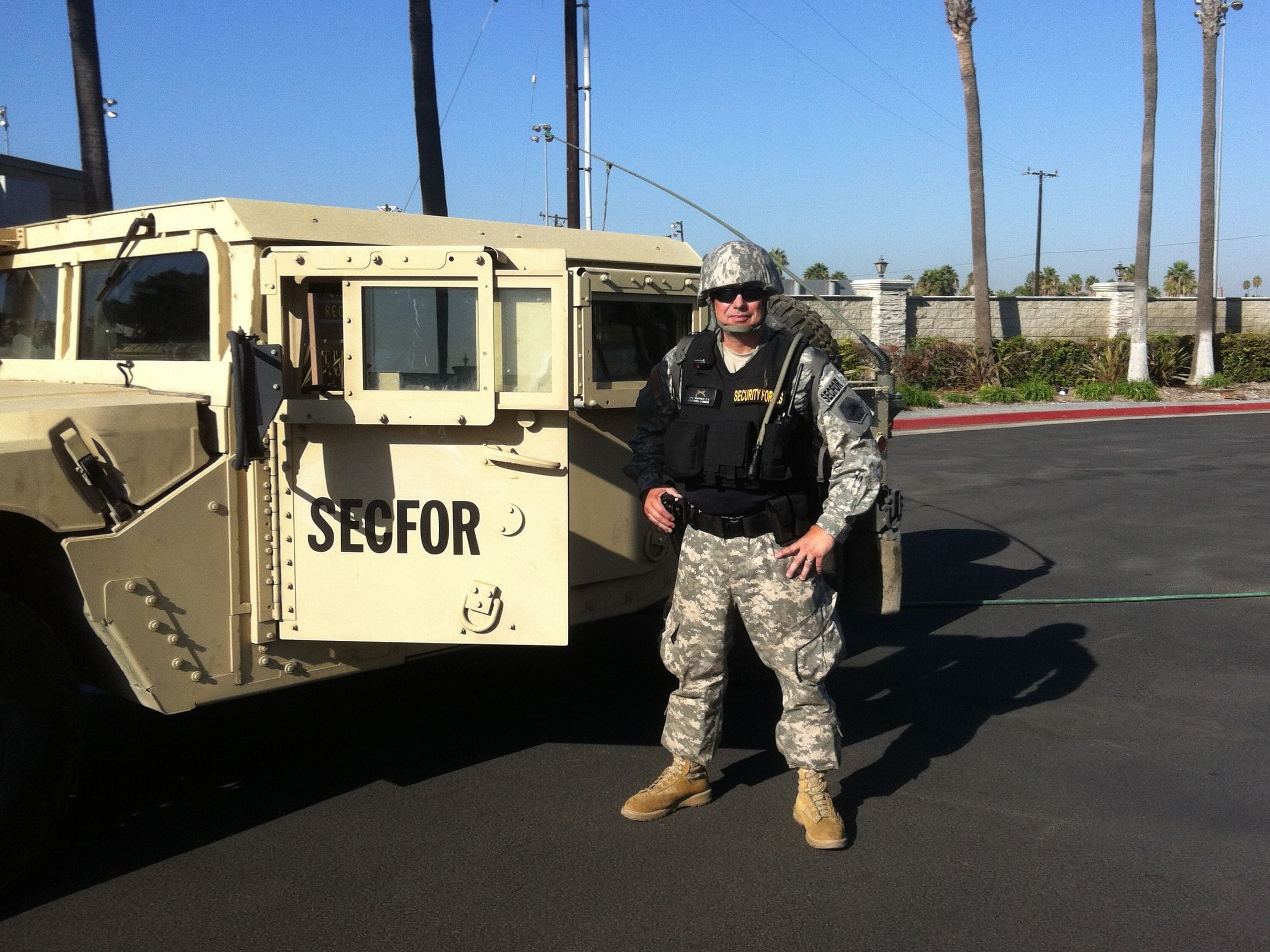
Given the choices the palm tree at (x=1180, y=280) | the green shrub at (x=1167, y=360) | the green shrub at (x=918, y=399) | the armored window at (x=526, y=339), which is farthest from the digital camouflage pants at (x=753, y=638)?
the palm tree at (x=1180, y=280)

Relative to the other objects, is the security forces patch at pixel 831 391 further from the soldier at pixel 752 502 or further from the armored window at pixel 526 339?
the armored window at pixel 526 339

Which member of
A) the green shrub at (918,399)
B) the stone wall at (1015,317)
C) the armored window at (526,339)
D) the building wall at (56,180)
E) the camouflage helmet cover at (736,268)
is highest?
the building wall at (56,180)

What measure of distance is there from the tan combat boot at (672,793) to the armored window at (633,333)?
1298 mm

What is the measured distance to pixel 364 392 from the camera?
139 inches

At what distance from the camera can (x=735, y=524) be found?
3613mm

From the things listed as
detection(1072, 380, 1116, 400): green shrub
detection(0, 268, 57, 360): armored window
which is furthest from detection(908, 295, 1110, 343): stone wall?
detection(0, 268, 57, 360): armored window

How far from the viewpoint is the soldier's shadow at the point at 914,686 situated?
14.0 feet

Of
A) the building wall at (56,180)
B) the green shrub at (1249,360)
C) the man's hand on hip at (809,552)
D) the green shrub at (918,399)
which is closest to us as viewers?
the man's hand on hip at (809,552)

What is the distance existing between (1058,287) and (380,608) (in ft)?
159

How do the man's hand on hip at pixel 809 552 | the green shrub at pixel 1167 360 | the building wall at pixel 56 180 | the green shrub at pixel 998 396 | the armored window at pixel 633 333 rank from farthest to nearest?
the green shrub at pixel 1167 360, the green shrub at pixel 998 396, the building wall at pixel 56 180, the armored window at pixel 633 333, the man's hand on hip at pixel 809 552

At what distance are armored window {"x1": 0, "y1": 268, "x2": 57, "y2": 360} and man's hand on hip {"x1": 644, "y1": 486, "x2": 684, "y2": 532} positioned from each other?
224cm

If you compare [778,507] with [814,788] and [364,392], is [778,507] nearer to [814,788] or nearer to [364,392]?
[814,788]

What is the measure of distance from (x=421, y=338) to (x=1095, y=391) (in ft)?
69.5

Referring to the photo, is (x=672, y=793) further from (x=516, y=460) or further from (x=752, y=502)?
(x=516, y=460)
